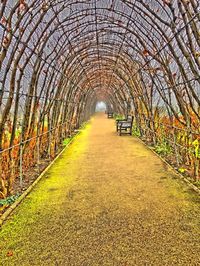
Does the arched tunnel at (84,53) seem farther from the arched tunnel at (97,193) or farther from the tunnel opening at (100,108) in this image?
the tunnel opening at (100,108)

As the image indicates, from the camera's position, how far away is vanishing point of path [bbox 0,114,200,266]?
2652 mm

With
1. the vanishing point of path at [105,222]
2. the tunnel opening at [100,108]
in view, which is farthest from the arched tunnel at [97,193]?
the tunnel opening at [100,108]

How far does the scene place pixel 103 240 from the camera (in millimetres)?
2961

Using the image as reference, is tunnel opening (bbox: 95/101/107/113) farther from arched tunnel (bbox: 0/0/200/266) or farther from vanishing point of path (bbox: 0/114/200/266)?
vanishing point of path (bbox: 0/114/200/266)

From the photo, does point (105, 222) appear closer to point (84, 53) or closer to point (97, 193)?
point (97, 193)

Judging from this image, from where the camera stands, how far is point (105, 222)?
11.3 feet

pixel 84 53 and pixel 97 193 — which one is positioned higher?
pixel 84 53

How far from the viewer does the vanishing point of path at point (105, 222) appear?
104 inches

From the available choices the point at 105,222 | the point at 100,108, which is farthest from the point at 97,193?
the point at 100,108

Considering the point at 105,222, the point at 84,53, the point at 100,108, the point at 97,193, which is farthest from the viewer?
the point at 100,108

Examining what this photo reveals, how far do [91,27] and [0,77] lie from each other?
179 inches

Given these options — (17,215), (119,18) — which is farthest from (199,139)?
(119,18)

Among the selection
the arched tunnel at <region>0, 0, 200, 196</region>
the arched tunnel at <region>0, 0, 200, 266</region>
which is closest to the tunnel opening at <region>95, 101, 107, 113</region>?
the arched tunnel at <region>0, 0, 200, 196</region>

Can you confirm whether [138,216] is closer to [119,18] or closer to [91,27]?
[119,18]
